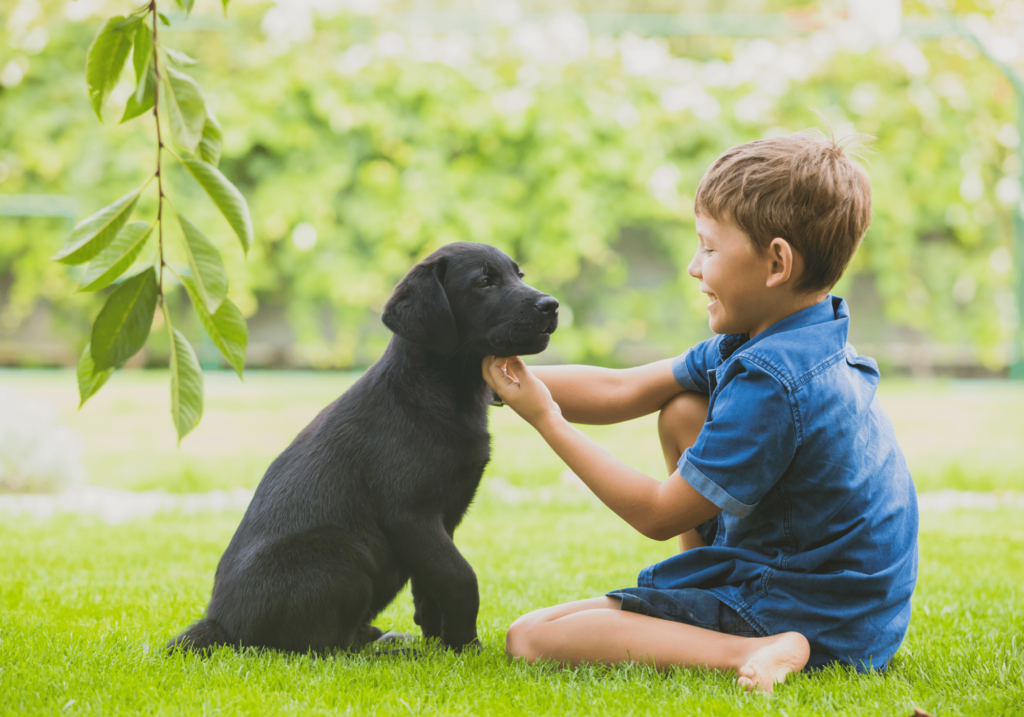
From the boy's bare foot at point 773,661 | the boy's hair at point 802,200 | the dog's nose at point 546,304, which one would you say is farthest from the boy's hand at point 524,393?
the boy's bare foot at point 773,661

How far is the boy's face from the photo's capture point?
1.89 m

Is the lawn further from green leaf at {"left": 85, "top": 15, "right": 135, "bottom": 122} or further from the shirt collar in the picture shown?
green leaf at {"left": 85, "top": 15, "right": 135, "bottom": 122}

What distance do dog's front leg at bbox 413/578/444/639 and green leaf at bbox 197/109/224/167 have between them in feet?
4.05

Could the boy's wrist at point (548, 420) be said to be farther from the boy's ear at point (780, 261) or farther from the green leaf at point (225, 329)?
the green leaf at point (225, 329)

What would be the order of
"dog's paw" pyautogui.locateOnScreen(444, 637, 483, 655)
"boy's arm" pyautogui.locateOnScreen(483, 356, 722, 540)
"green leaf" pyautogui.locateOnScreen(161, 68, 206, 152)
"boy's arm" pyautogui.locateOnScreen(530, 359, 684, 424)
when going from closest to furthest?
"green leaf" pyautogui.locateOnScreen(161, 68, 206, 152)
"boy's arm" pyautogui.locateOnScreen(483, 356, 722, 540)
"dog's paw" pyautogui.locateOnScreen(444, 637, 483, 655)
"boy's arm" pyautogui.locateOnScreen(530, 359, 684, 424)

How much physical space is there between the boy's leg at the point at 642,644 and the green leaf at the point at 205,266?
110 cm

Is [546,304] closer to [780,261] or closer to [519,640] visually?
[780,261]

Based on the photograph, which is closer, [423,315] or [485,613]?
[423,315]

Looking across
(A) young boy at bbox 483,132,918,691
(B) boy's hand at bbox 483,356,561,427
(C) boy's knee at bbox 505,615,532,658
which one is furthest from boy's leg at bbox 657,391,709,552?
(C) boy's knee at bbox 505,615,532,658

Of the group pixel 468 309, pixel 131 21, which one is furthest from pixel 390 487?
pixel 131 21

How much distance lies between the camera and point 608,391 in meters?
2.43

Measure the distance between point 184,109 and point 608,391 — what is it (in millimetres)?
1399

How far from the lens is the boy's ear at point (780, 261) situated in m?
1.85

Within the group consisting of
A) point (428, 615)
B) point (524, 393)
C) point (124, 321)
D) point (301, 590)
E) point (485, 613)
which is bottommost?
point (485, 613)
